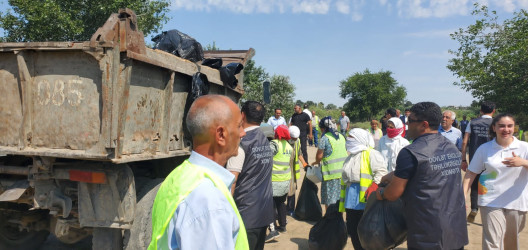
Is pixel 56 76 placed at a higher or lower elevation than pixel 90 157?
higher

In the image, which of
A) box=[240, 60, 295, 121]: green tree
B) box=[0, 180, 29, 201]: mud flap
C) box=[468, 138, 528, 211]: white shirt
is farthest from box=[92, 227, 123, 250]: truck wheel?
box=[240, 60, 295, 121]: green tree

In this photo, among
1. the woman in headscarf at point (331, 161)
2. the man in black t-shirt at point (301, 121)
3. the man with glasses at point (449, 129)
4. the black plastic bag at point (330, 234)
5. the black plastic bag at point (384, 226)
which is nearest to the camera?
the black plastic bag at point (384, 226)

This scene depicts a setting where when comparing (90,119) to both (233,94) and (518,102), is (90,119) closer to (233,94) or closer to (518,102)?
(233,94)

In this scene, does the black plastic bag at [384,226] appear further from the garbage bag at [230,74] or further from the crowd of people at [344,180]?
the garbage bag at [230,74]

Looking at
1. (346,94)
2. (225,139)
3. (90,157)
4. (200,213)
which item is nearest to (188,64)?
(90,157)

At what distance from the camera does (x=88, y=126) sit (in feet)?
11.8

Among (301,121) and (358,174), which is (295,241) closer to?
(358,174)

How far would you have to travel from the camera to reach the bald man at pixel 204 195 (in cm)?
133

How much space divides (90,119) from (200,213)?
2609 millimetres

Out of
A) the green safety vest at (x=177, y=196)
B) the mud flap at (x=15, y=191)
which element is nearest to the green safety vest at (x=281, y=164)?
the mud flap at (x=15, y=191)

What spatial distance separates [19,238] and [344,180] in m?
3.95

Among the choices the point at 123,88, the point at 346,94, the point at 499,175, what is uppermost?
the point at 346,94

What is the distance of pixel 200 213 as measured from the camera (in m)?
1.35

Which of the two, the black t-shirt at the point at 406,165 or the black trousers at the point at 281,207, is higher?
the black t-shirt at the point at 406,165
